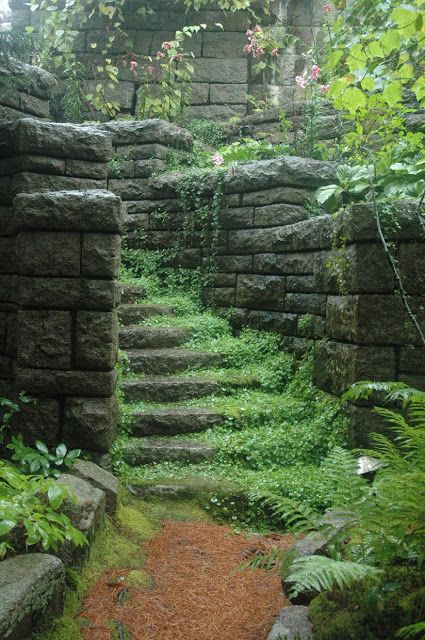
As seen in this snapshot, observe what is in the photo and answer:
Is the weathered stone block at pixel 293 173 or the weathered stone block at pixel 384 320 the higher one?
the weathered stone block at pixel 293 173

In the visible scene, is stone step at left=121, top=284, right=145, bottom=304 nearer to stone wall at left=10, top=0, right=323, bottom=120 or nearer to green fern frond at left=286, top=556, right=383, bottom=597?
stone wall at left=10, top=0, right=323, bottom=120

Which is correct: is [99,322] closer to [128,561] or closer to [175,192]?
[128,561]

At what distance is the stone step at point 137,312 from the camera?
6.69m

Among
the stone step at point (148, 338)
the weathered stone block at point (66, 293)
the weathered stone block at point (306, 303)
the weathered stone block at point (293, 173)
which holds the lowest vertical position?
the stone step at point (148, 338)

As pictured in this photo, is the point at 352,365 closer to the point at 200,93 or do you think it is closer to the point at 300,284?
the point at 300,284

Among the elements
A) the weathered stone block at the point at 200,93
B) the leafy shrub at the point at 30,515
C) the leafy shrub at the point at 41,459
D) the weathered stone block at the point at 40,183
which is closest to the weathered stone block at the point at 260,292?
the weathered stone block at the point at 40,183

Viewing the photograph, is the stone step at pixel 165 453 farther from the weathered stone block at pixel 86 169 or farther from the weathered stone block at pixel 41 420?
the weathered stone block at pixel 86 169

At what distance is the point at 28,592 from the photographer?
2.29 meters

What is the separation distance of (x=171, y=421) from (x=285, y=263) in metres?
2.29

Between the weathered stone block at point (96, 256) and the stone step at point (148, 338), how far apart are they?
2309 mm

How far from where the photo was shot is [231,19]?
11180 millimetres

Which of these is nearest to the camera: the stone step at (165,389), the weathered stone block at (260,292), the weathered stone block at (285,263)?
the stone step at (165,389)

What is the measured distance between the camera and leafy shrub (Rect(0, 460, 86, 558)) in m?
2.37

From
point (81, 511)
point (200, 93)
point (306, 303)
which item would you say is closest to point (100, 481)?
point (81, 511)
